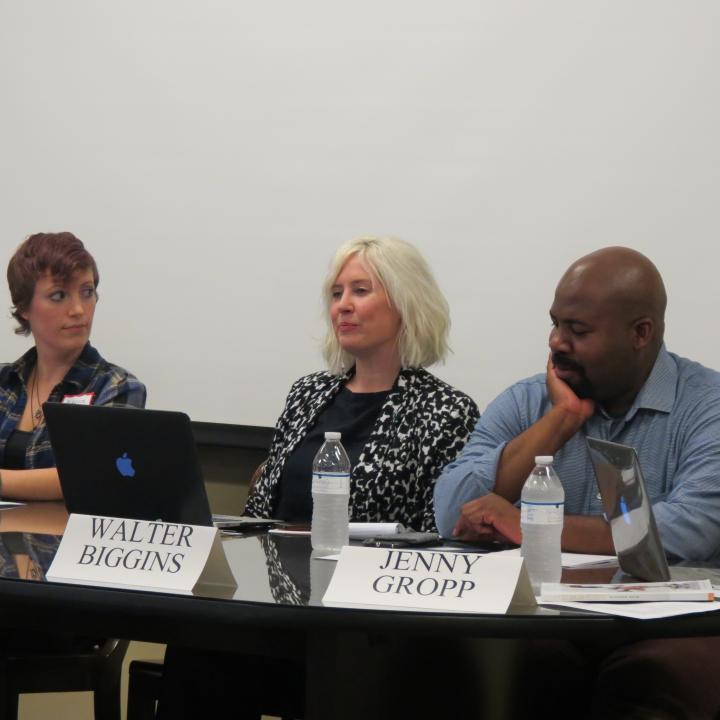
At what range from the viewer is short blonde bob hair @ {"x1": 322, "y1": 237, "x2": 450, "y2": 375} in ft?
9.49

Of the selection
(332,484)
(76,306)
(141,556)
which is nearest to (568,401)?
(332,484)

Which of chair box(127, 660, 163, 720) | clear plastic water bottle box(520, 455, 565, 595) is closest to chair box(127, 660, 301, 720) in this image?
chair box(127, 660, 163, 720)

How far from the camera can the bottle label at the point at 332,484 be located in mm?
1946

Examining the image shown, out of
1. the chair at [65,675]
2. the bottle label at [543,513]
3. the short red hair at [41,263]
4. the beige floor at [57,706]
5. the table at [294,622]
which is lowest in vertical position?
the beige floor at [57,706]

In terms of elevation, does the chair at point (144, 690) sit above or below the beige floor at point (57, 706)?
above

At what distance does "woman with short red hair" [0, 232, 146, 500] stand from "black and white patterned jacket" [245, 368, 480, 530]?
455 millimetres

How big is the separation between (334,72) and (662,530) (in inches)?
72.3

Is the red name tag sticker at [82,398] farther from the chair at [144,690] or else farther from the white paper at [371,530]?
the white paper at [371,530]

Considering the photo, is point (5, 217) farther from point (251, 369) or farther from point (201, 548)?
point (201, 548)

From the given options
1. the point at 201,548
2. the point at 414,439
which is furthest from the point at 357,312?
the point at 201,548

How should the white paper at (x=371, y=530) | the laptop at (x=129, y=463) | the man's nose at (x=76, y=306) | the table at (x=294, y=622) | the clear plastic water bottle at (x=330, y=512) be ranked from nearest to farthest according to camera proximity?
the table at (x=294, y=622) < the laptop at (x=129, y=463) < the clear plastic water bottle at (x=330, y=512) < the white paper at (x=371, y=530) < the man's nose at (x=76, y=306)

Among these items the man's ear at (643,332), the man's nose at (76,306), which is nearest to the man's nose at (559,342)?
the man's ear at (643,332)

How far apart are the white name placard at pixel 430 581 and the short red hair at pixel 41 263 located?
1.89m

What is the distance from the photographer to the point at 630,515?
1662 millimetres
